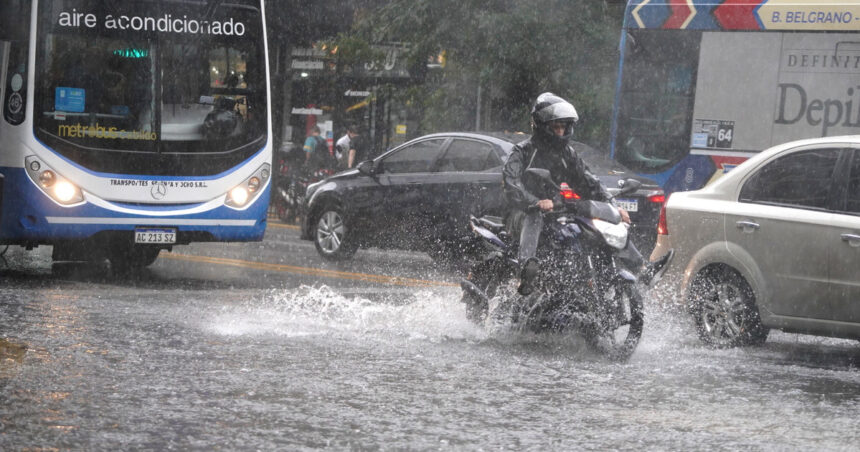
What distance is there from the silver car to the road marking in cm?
400

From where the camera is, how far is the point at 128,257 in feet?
44.0

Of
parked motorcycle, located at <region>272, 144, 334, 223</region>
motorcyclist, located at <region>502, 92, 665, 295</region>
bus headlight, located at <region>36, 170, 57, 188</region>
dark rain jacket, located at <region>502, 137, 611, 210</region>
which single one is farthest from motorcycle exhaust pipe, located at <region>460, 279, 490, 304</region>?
parked motorcycle, located at <region>272, 144, 334, 223</region>

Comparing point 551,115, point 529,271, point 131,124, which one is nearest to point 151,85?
point 131,124

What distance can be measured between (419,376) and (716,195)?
314cm

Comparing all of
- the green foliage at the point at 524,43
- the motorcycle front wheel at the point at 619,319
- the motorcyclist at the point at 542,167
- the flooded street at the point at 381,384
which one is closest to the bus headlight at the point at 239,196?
the flooded street at the point at 381,384

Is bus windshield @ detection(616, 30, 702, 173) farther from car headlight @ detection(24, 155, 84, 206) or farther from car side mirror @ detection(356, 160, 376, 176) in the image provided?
car headlight @ detection(24, 155, 84, 206)

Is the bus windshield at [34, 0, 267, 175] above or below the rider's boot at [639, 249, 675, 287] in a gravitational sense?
above

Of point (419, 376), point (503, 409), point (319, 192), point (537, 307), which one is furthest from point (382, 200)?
point (503, 409)

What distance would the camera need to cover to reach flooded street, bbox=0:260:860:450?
594 centimetres

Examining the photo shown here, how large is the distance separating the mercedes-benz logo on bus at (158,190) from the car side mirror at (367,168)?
318cm

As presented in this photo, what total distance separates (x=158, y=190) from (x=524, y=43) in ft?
28.5

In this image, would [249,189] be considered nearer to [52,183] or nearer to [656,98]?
[52,183]

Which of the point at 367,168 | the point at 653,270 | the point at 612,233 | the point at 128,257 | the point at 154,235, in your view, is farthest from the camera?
the point at 367,168

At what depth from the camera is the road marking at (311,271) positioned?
1341cm
